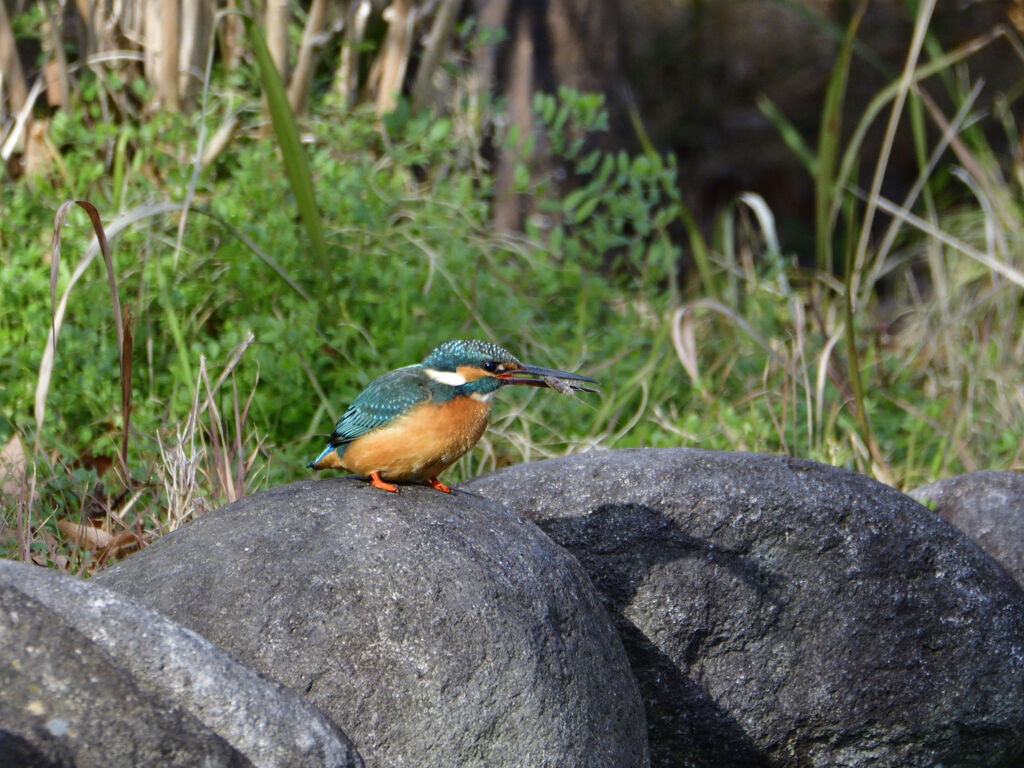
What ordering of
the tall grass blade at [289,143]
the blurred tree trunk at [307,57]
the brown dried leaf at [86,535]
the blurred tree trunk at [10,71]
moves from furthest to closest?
the blurred tree trunk at [307,57] → the blurred tree trunk at [10,71] → the tall grass blade at [289,143] → the brown dried leaf at [86,535]

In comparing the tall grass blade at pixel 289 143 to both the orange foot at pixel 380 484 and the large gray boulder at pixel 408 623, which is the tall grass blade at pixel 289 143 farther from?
the large gray boulder at pixel 408 623

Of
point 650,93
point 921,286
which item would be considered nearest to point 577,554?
point 921,286

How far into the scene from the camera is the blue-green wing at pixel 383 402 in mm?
2908

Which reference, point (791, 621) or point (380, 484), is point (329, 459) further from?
point (791, 621)

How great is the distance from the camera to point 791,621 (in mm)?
3234

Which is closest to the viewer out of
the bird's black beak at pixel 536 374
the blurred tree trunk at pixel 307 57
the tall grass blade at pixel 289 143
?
the bird's black beak at pixel 536 374

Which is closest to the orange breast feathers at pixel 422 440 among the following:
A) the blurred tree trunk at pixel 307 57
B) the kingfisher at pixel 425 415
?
the kingfisher at pixel 425 415

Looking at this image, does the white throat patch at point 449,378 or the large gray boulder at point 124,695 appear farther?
the white throat patch at point 449,378

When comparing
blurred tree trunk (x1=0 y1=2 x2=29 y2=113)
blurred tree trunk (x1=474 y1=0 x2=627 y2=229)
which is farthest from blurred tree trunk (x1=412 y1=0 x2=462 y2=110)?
blurred tree trunk (x1=0 y1=2 x2=29 y2=113)

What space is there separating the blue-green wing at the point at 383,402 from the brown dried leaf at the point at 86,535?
3.11 ft

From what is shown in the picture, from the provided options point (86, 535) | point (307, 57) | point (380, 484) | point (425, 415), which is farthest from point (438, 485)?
point (307, 57)

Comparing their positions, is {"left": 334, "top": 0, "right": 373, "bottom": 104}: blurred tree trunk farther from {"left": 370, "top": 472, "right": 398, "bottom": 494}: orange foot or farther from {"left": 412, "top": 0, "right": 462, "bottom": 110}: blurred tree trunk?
{"left": 370, "top": 472, "right": 398, "bottom": 494}: orange foot

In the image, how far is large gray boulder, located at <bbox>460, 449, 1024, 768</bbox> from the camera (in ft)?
10.6

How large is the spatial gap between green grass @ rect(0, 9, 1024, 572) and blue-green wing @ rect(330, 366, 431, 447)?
2.42 feet
